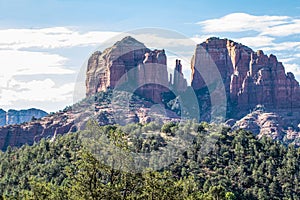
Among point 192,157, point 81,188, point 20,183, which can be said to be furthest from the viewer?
point 192,157

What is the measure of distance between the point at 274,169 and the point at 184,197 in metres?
65.6

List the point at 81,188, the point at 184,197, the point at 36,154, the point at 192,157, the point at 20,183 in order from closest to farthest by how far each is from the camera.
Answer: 1. the point at 81,188
2. the point at 184,197
3. the point at 20,183
4. the point at 192,157
5. the point at 36,154

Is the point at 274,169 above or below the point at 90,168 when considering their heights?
below

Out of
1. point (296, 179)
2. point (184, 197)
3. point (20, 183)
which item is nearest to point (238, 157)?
point (296, 179)

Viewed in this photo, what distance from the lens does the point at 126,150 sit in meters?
37.4

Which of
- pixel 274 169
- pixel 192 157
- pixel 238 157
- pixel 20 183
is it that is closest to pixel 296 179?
pixel 274 169

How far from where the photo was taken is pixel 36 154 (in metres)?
121

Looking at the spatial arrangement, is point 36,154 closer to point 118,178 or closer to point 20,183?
point 20,183

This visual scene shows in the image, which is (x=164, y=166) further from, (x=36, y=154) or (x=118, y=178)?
(x=118, y=178)

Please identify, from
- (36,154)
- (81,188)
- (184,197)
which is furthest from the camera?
(36,154)

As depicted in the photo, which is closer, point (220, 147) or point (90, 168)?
point (90, 168)

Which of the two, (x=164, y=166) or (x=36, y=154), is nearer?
(x=164, y=166)

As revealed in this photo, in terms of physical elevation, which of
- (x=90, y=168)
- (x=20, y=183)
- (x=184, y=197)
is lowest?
(x=20, y=183)

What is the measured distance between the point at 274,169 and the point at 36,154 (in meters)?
54.3
